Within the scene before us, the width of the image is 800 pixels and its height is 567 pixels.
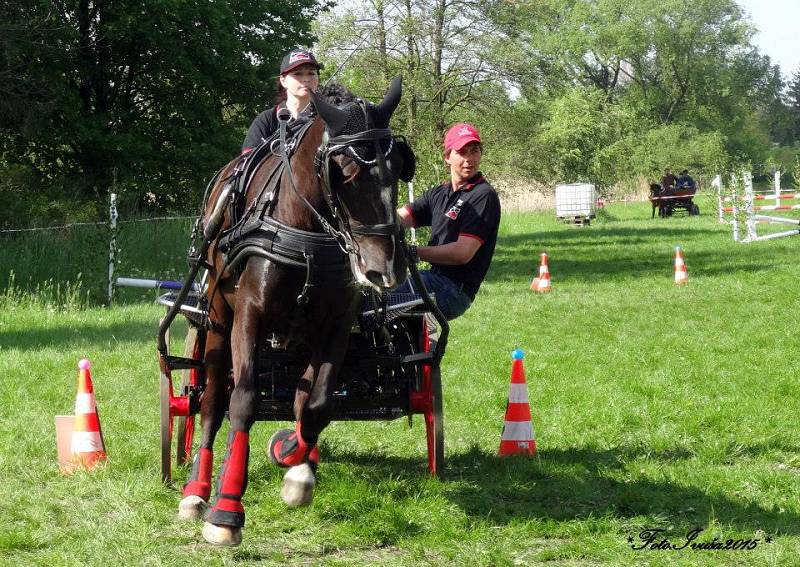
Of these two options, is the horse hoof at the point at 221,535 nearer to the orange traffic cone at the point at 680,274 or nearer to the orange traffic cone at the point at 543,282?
the orange traffic cone at the point at 543,282

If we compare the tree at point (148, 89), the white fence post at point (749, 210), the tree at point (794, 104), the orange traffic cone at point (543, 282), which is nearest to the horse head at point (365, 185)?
the orange traffic cone at point (543, 282)

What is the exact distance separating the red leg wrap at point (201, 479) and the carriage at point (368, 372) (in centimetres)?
56

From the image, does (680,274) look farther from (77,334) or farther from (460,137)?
(460,137)

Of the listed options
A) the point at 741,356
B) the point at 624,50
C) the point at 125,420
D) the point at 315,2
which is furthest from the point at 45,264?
the point at 624,50

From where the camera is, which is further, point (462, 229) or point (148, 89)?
point (148, 89)

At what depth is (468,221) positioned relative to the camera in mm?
5973

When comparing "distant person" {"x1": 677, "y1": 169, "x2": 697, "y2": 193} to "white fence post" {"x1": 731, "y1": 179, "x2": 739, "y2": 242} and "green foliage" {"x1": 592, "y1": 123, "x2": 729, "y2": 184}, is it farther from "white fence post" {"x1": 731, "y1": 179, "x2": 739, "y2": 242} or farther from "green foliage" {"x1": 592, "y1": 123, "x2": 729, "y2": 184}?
"green foliage" {"x1": 592, "y1": 123, "x2": 729, "y2": 184}

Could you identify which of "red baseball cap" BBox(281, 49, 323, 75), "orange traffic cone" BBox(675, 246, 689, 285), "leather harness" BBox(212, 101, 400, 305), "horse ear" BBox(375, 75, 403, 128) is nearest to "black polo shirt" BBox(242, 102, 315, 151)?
"red baseball cap" BBox(281, 49, 323, 75)

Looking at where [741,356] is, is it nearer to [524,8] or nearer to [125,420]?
[125,420]

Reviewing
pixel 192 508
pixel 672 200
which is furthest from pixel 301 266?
pixel 672 200

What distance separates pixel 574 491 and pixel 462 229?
5.25 ft

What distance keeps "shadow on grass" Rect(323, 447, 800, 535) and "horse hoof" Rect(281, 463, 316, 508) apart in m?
0.81

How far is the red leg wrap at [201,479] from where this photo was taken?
5070 mm

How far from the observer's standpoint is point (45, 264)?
52.1 feet
